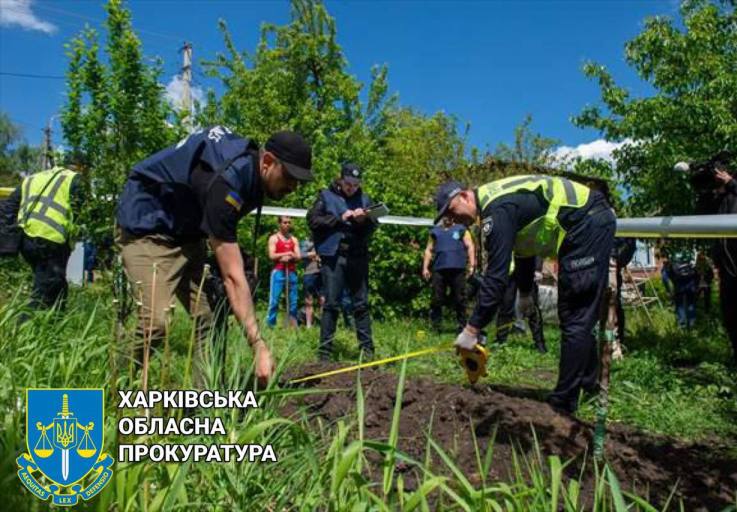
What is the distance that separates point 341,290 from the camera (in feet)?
19.4

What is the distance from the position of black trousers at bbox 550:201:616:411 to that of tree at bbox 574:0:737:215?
415 cm

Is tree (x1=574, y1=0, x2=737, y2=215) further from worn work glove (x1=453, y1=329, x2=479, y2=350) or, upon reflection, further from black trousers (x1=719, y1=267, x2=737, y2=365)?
worn work glove (x1=453, y1=329, x2=479, y2=350)

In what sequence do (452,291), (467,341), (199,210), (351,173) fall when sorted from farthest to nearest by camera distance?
(452,291) → (351,173) → (467,341) → (199,210)

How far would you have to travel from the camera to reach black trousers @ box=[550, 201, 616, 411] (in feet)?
12.9

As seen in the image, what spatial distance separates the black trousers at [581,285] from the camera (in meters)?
3.93

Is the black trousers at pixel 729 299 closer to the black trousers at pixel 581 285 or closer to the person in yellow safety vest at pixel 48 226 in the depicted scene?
the black trousers at pixel 581 285

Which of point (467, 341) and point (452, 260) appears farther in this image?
point (452, 260)

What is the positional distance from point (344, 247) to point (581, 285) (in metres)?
2.50

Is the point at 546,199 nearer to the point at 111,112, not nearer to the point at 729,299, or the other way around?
the point at 729,299

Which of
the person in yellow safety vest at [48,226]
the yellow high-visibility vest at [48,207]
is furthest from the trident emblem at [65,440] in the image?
the yellow high-visibility vest at [48,207]

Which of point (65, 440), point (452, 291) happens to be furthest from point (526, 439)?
point (452, 291)

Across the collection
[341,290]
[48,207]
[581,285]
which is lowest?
[341,290]

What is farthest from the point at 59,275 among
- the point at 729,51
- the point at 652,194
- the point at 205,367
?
the point at 729,51

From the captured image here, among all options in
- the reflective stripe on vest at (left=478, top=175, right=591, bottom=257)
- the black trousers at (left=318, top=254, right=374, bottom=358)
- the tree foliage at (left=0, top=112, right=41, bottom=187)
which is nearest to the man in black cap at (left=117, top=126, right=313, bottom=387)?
the reflective stripe on vest at (left=478, top=175, right=591, bottom=257)
